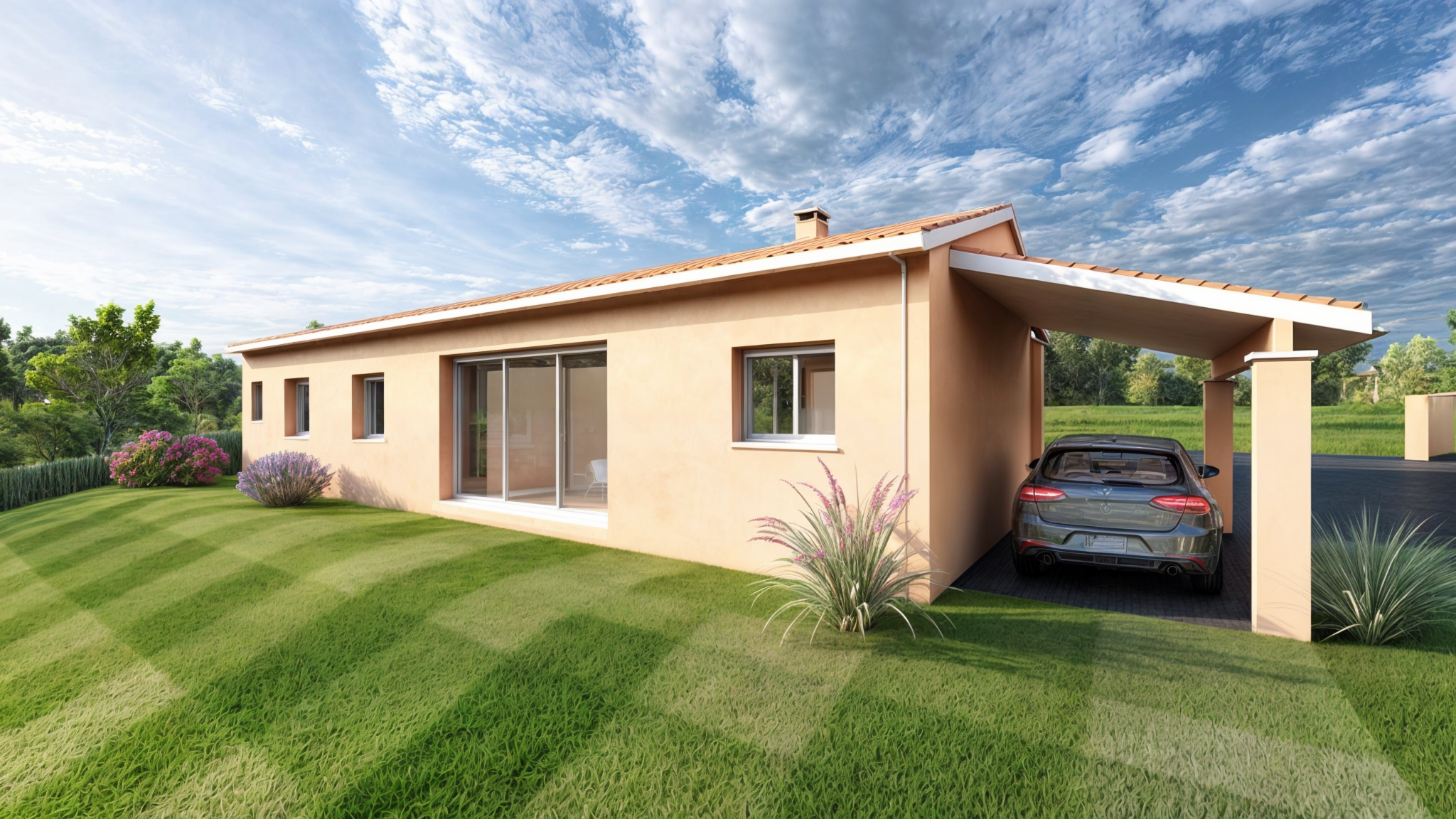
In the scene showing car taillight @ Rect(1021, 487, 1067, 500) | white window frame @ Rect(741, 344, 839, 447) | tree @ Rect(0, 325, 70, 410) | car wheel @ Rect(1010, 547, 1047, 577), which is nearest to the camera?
car taillight @ Rect(1021, 487, 1067, 500)

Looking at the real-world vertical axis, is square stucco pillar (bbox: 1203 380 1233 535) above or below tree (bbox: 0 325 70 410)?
below

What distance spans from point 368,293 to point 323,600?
18890 millimetres

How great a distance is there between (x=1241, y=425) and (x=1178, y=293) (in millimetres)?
37414

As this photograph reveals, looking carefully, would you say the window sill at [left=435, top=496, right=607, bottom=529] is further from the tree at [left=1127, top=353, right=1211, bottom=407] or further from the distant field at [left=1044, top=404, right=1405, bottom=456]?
the tree at [left=1127, top=353, right=1211, bottom=407]

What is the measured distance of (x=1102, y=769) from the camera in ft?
9.25

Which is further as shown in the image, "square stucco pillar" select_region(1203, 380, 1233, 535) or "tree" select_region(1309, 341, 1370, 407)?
"tree" select_region(1309, 341, 1370, 407)

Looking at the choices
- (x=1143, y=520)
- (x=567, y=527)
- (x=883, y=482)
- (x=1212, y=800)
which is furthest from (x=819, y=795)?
(x=567, y=527)

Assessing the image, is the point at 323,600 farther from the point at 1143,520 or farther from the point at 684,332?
the point at 1143,520

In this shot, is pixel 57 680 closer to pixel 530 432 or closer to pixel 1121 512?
pixel 530 432

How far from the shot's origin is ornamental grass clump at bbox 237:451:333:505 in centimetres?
1041

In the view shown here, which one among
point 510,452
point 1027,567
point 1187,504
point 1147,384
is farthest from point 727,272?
point 1147,384

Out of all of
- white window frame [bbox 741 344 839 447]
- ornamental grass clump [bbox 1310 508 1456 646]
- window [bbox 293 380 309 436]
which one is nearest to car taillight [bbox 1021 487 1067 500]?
ornamental grass clump [bbox 1310 508 1456 646]

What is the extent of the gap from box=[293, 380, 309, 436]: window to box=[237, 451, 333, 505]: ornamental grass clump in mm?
2225

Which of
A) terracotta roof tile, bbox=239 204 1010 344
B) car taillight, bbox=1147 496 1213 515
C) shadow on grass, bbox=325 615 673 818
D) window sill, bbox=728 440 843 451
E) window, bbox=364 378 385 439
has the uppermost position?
terracotta roof tile, bbox=239 204 1010 344
